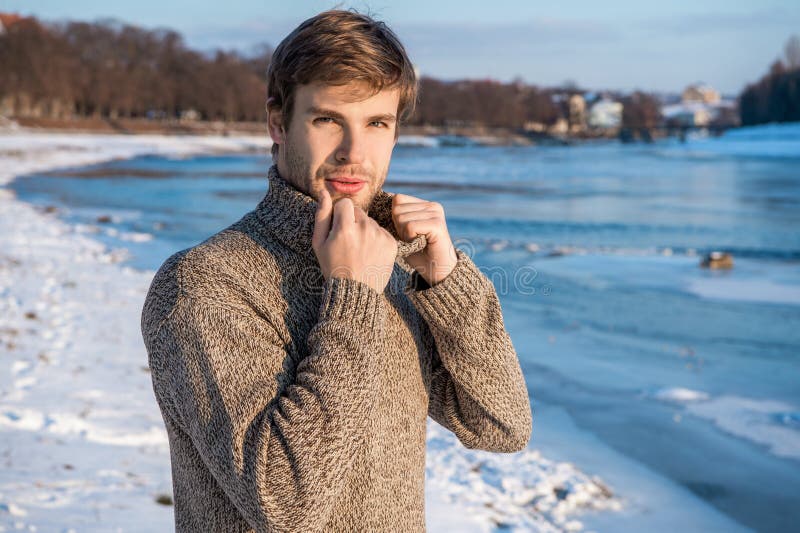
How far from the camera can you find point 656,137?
123625 millimetres

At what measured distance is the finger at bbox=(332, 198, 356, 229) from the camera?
4.96 feet

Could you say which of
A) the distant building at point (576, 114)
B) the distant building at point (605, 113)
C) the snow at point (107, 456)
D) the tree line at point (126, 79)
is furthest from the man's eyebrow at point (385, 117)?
the distant building at point (605, 113)

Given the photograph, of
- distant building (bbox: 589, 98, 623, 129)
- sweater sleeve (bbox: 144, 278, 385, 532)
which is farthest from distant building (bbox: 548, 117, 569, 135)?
sweater sleeve (bbox: 144, 278, 385, 532)

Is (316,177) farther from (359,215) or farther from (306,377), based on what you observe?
(306,377)

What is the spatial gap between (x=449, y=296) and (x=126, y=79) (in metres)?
82.5

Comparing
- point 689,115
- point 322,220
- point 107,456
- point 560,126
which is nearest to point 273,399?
point 322,220

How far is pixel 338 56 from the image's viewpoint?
1.61m

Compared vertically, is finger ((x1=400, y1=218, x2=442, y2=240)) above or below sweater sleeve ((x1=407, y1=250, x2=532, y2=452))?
above

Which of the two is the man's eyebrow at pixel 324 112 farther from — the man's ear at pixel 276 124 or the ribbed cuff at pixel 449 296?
the ribbed cuff at pixel 449 296

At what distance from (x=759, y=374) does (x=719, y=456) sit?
6.60 feet

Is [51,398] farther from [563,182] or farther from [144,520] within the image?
[563,182]

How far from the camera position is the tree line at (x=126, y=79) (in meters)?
67.8

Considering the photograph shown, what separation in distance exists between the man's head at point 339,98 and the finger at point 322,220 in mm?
113

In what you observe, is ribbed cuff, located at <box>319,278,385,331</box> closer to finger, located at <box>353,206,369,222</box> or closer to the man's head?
finger, located at <box>353,206,369,222</box>
